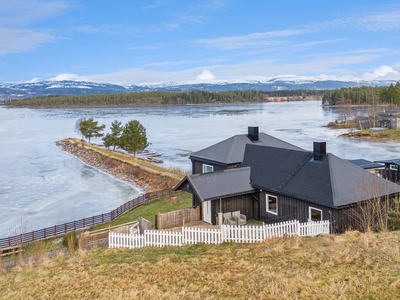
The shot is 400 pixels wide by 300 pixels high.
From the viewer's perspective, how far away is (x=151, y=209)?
923 inches

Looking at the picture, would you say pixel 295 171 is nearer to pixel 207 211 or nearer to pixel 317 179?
pixel 317 179

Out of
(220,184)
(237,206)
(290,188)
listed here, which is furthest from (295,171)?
(220,184)

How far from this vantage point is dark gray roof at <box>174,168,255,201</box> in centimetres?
1675

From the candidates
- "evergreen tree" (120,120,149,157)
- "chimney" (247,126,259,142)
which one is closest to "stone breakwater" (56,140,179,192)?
"evergreen tree" (120,120,149,157)

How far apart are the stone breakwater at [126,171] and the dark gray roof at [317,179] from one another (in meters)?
15.1

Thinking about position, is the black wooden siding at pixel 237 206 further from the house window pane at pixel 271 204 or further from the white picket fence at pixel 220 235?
the white picket fence at pixel 220 235

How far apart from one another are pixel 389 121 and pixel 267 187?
65655 millimetres

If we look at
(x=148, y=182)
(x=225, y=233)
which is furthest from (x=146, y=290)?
(x=148, y=182)

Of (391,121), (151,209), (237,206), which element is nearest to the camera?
(237,206)

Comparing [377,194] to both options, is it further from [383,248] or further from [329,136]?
[329,136]

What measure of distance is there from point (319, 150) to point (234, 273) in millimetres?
8196

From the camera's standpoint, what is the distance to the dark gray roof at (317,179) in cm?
1452

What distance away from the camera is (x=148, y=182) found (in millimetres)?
35250

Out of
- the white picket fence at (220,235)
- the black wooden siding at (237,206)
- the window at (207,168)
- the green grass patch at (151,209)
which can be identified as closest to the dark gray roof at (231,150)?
the window at (207,168)
